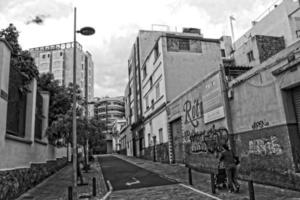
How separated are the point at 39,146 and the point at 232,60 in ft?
68.9

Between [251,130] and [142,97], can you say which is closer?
[251,130]

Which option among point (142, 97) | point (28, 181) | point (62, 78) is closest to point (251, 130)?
point (28, 181)

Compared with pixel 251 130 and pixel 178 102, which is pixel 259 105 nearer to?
pixel 251 130

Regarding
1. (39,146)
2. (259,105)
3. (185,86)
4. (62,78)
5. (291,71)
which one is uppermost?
(62,78)

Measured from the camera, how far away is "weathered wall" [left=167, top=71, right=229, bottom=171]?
14.3 metres

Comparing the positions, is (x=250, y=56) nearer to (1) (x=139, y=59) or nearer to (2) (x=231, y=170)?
(1) (x=139, y=59)

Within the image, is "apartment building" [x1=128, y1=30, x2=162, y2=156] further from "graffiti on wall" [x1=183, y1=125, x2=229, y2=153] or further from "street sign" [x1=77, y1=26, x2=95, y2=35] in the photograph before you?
"street sign" [x1=77, y1=26, x2=95, y2=35]

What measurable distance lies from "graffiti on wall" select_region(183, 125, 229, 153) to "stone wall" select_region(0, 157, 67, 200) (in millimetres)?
9645

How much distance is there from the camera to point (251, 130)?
11492 mm

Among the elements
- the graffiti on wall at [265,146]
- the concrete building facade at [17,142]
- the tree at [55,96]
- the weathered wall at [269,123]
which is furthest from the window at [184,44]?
the graffiti on wall at [265,146]

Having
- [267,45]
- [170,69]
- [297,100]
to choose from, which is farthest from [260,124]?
[267,45]

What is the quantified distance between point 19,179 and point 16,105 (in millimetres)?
3187

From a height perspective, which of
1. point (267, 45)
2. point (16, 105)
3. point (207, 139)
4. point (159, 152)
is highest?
point (267, 45)

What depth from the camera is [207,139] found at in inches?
616
